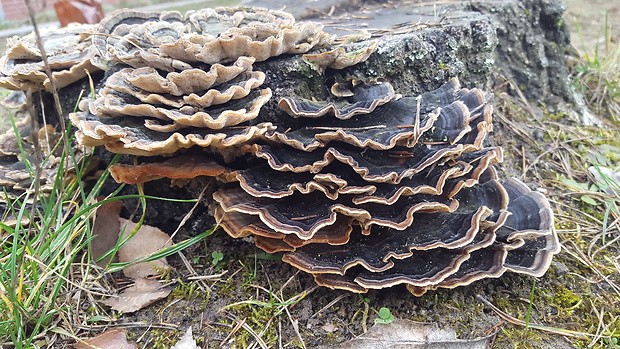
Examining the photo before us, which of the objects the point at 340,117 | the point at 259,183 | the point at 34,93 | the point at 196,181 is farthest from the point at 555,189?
the point at 34,93

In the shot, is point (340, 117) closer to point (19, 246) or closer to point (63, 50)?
point (19, 246)

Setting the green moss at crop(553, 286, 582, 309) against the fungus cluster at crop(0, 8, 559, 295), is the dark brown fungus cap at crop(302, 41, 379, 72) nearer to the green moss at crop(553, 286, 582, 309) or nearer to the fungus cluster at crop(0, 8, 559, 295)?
the fungus cluster at crop(0, 8, 559, 295)

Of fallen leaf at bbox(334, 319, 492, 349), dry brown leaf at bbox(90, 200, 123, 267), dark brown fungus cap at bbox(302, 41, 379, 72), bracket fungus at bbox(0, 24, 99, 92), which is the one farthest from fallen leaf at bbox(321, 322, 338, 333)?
bracket fungus at bbox(0, 24, 99, 92)

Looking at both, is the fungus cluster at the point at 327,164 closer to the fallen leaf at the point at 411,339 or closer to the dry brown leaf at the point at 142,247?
the fallen leaf at the point at 411,339

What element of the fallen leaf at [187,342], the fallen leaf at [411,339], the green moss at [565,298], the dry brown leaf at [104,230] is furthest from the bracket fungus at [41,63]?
the green moss at [565,298]

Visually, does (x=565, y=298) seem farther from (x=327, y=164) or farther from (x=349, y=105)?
(x=349, y=105)
